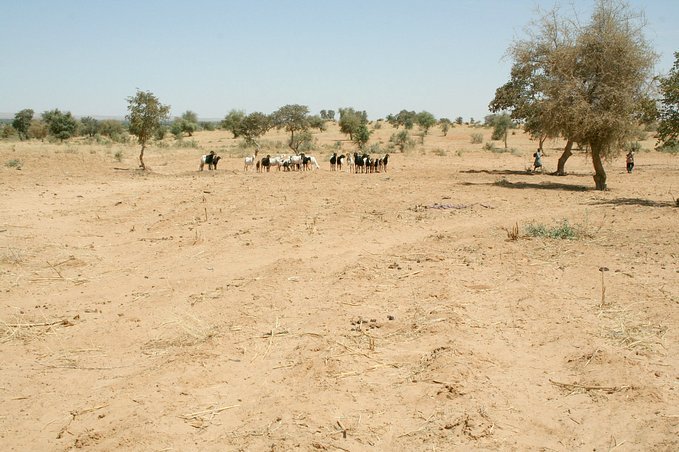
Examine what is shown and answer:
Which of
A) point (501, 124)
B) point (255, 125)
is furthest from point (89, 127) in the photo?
point (501, 124)

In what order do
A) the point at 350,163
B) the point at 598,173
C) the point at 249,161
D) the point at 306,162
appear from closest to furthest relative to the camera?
the point at 598,173 < the point at 350,163 < the point at 306,162 < the point at 249,161

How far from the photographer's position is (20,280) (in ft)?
29.7

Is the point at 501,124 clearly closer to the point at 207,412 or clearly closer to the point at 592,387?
the point at 592,387

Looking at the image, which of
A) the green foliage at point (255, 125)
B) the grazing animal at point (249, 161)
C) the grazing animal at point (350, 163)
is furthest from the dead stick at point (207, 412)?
the green foliage at point (255, 125)

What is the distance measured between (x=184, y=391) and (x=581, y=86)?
17223 mm

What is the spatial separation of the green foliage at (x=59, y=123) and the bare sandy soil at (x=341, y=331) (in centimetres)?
4079

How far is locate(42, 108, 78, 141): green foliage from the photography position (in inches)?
1970

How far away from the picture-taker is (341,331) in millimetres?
6691

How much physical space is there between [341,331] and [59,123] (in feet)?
169

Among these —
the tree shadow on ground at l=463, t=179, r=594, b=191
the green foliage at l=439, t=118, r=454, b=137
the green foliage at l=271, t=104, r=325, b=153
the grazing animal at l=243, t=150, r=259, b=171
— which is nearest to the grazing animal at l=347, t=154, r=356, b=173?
the grazing animal at l=243, t=150, r=259, b=171

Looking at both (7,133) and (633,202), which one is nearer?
(633,202)

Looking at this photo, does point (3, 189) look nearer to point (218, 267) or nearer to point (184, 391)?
point (218, 267)

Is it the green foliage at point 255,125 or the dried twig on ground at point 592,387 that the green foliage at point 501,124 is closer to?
the green foliage at point 255,125

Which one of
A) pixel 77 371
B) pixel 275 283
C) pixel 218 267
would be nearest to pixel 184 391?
pixel 77 371
